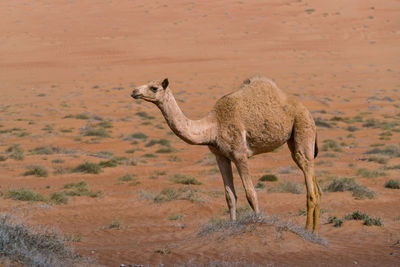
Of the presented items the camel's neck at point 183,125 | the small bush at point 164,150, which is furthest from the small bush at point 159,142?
the camel's neck at point 183,125

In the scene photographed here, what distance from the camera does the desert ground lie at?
10375 mm

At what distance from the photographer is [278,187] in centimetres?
1694

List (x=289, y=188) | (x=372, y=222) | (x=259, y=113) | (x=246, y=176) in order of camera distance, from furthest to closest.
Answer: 1. (x=289, y=188)
2. (x=372, y=222)
3. (x=259, y=113)
4. (x=246, y=176)

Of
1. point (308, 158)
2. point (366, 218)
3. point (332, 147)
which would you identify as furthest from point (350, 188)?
point (332, 147)

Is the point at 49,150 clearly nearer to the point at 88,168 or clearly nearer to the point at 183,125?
the point at 88,168

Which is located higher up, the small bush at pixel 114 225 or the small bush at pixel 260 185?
the small bush at pixel 114 225

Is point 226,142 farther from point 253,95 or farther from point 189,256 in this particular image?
point 189,256

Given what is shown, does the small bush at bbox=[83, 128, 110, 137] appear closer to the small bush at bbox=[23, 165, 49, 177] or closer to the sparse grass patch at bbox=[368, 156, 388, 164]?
the small bush at bbox=[23, 165, 49, 177]

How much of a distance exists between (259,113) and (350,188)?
7727 millimetres

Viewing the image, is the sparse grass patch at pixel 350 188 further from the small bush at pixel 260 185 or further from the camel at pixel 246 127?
the camel at pixel 246 127

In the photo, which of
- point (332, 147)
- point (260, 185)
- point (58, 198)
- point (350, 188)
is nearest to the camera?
point (58, 198)

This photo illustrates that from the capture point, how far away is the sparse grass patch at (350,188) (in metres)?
15.6

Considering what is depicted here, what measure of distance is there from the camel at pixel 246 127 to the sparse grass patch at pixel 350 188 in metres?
6.04

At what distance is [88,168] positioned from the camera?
20.9m
